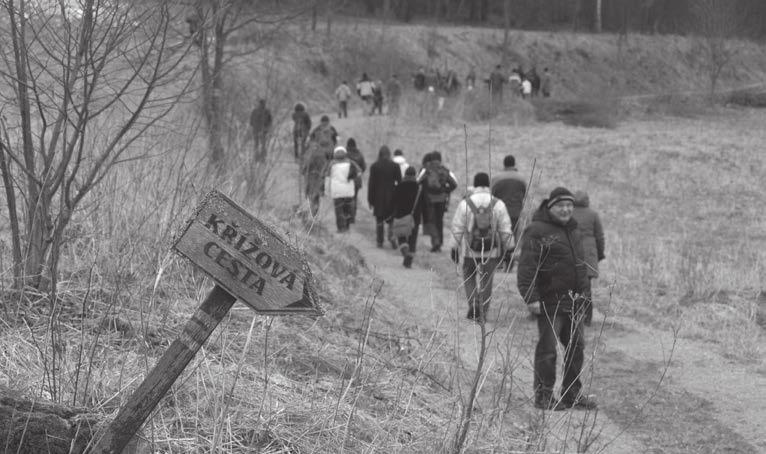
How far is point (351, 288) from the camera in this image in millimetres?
9688

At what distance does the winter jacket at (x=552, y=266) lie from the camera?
24.3 ft

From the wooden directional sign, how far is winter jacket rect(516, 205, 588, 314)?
413 centimetres

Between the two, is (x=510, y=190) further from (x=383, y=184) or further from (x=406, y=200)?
(x=383, y=184)

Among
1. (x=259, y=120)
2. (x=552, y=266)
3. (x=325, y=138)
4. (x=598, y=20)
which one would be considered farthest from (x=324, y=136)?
(x=598, y=20)

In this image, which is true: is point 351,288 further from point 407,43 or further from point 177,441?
point 407,43

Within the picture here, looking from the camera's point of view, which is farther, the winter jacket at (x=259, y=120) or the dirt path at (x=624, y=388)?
the winter jacket at (x=259, y=120)

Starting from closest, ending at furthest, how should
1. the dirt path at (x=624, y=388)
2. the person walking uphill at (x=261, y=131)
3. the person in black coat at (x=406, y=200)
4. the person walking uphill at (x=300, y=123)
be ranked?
the dirt path at (x=624, y=388), the person walking uphill at (x=261, y=131), the person in black coat at (x=406, y=200), the person walking uphill at (x=300, y=123)

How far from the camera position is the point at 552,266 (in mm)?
7430

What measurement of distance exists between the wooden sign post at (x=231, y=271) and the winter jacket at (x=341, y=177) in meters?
11.2

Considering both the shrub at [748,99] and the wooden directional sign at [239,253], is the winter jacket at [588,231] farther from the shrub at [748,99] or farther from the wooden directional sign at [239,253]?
the shrub at [748,99]

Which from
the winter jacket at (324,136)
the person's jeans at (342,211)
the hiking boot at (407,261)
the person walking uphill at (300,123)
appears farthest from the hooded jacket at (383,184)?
the person walking uphill at (300,123)

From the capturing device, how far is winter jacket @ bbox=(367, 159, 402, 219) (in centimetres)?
1472

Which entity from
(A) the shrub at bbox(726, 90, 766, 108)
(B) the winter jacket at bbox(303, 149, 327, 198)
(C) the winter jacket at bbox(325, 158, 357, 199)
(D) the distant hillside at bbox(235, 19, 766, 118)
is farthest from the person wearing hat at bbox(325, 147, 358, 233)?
(A) the shrub at bbox(726, 90, 766, 108)

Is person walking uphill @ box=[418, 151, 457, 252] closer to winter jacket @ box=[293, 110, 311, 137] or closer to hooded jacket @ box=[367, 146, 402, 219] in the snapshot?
hooded jacket @ box=[367, 146, 402, 219]
